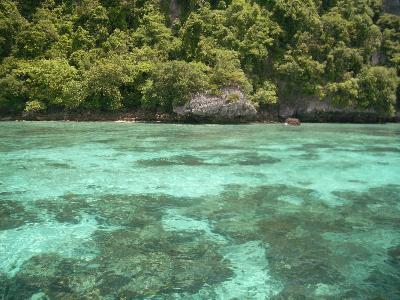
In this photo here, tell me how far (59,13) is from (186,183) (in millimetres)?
34454

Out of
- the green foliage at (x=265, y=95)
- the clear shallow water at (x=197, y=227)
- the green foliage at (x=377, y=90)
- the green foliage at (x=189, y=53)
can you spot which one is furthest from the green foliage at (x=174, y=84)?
the clear shallow water at (x=197, y=227)

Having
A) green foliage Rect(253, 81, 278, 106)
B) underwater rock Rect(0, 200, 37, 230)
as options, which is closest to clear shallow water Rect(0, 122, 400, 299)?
underwater rock Rect(0, 200, 37, 230)

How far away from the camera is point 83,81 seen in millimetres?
33781

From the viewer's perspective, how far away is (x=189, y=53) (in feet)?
126

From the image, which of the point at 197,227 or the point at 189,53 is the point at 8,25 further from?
the point at 197,227

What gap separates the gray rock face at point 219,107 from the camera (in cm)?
3212

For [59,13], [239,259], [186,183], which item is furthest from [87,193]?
[59,13]

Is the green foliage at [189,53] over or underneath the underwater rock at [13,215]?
over

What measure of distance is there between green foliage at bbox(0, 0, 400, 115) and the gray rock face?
0.71 metres

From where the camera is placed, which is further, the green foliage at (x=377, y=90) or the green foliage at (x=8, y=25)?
the green foliage at (x=377, y=90)

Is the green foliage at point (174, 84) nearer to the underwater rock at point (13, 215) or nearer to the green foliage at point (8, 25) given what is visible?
the green foliage at point (8, 25)

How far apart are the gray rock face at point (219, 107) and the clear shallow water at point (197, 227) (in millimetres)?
16716

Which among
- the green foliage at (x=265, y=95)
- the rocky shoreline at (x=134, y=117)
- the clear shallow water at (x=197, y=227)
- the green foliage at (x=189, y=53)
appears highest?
the green foliage at (x=189, y=53)

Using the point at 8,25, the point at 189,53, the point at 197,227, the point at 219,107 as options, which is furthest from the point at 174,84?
the point at 197,227
